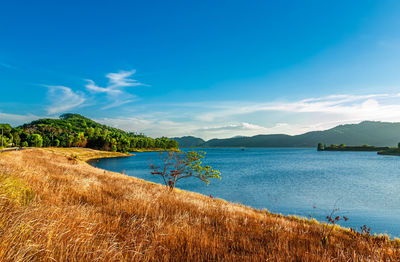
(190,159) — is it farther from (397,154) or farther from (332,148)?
(332,148)

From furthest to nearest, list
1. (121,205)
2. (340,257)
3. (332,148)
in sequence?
(332,148), (121,205), (340,257)

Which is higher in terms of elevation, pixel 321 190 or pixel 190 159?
pixel 190 159

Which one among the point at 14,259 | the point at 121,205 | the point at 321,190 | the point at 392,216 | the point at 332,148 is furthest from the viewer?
the point at 332,148

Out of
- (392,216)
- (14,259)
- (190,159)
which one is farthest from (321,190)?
(14,259)

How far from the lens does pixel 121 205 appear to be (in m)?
5.69

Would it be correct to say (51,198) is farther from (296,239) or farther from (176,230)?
(296,239)

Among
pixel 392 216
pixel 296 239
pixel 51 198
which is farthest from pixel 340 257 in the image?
pixel 392 216

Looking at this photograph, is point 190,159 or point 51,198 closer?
point 51,198

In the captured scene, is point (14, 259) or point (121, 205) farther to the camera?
point (121, 205)

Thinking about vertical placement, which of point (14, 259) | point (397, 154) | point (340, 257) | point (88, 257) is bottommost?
point (397, 154)

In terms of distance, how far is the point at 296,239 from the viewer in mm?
4660

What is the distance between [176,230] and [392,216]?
2611cm

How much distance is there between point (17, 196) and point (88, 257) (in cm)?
333

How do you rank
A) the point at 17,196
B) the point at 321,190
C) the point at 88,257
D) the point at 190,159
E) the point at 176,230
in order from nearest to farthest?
the point at 88,257 → the point at 176,230 → the point at 17,196 → the point at 190,159 → the point at 321,190
